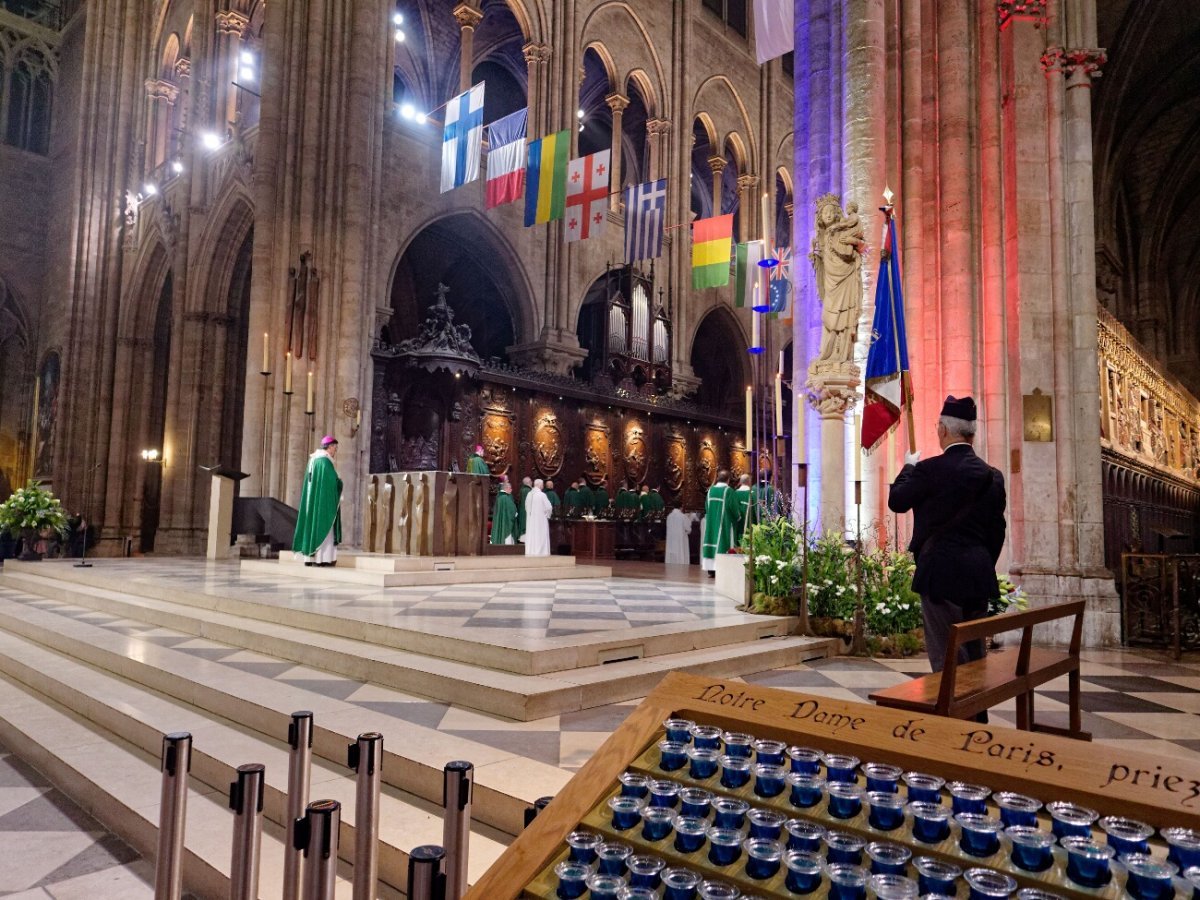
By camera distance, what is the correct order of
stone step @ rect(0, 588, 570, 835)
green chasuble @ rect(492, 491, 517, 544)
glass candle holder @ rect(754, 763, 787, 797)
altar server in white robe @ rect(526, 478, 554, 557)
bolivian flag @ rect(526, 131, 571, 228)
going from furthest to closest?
green chasuble @ rect(492, 491, 517, 544) < altar server in white robe @ rect(526, 478, 554, 557) < bolivian flag @ rect(526, 131, 571, 228) < stone step @ rect(0, 588, 570, 835) < glass candle holder @ rect(754, 763, 787, 797)

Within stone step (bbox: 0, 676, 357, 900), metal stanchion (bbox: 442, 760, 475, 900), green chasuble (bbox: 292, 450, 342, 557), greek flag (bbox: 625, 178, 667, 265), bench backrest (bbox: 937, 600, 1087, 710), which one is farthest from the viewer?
→ greek flag (bbox: 625, 178, 667, 265)

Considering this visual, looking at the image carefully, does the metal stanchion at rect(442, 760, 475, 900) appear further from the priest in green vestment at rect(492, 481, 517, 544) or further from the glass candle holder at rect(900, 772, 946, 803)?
the priest in green vestment at rect(492, 481, 517, 544)

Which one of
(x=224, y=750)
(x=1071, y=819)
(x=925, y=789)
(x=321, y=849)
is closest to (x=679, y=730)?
(x=925, y=789)

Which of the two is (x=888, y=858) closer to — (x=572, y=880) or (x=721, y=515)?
(x=572, y=880)

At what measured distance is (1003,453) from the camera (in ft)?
27.3

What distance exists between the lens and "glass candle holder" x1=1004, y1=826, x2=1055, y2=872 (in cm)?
124

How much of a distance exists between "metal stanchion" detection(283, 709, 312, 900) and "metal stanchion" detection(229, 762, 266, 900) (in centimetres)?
8

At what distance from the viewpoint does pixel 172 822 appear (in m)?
2.09

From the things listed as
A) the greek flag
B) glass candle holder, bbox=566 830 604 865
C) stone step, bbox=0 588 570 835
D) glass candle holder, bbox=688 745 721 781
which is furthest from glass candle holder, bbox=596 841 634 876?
the greek flag

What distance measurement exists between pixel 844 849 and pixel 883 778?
0.55 feet

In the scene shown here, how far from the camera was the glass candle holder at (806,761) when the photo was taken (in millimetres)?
1598

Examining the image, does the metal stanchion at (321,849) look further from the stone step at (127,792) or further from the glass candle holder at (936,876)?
the glass candle holder at (936,876)

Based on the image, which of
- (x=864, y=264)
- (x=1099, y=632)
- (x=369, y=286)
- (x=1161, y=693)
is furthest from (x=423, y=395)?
(x=1161, y=693)

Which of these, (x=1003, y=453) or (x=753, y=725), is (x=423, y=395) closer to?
(x=1003, y=453)
